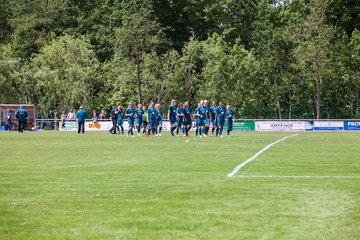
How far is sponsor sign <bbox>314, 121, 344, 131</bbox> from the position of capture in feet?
203

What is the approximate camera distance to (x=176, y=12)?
286ft

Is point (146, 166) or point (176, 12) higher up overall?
point (176, 12)

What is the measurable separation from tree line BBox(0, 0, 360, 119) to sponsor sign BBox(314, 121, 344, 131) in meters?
2.18

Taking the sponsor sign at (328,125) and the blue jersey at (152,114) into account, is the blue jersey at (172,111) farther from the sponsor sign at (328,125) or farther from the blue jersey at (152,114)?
the sponsor sign at (328,125)

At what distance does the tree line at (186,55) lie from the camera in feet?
220

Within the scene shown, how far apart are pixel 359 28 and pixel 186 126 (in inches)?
1777

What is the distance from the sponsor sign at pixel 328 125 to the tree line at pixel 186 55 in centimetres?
218

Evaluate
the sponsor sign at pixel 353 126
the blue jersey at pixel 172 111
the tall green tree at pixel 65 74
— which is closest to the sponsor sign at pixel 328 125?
the sponsor sign at pixel 353 126

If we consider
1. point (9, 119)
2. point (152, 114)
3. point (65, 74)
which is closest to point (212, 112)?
point (152, 114)

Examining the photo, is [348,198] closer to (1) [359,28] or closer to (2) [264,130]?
(2) [264,130]

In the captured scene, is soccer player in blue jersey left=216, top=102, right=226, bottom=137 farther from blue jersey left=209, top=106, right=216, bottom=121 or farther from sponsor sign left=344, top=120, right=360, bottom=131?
sponsor sign left=344, top=120, right=360, bottom=131

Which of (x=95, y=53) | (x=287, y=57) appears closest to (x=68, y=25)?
(x=95, y=53)

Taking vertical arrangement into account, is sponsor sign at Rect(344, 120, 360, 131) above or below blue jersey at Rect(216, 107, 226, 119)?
below

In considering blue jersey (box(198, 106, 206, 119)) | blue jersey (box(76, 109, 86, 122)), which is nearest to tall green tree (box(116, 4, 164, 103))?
blue jersey (box(76, 109, 86, 122))
